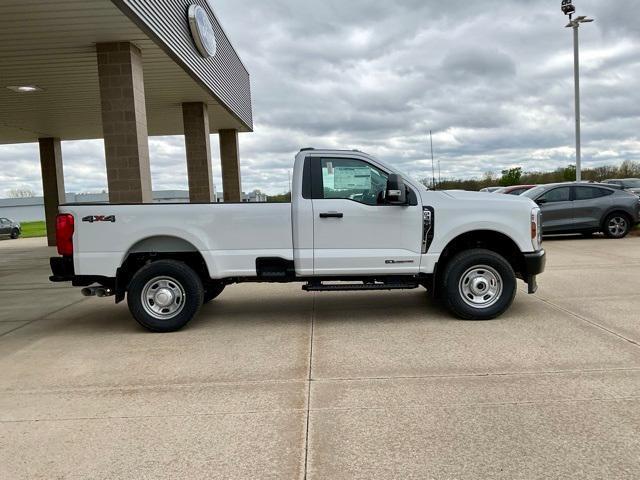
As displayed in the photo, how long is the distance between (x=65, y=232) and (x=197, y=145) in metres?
9.56

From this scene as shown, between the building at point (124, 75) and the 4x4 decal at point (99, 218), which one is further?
the building at point (124, 75)

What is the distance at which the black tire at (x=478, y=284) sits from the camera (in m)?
6.42

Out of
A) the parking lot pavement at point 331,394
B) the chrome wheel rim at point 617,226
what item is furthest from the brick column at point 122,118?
the chrome wheel rim at point 617,226

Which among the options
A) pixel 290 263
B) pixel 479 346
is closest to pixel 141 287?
pixel 290 263

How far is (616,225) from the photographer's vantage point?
48.9ft

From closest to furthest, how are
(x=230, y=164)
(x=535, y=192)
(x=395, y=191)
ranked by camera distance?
(x=395, y=191)
(x=535, y=192)
(x=230, y=164)

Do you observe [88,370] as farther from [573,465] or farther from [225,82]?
[225,82]

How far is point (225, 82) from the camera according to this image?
52.5 ft

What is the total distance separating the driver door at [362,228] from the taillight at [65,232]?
9.39 ft

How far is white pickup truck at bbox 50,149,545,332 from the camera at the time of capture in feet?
20.7

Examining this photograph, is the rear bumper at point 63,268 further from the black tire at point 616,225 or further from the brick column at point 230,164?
the brick column at point 230,164

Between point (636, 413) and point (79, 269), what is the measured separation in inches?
227

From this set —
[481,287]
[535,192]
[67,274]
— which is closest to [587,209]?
[535,192]

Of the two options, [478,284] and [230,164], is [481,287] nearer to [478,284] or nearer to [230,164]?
[478,284]
